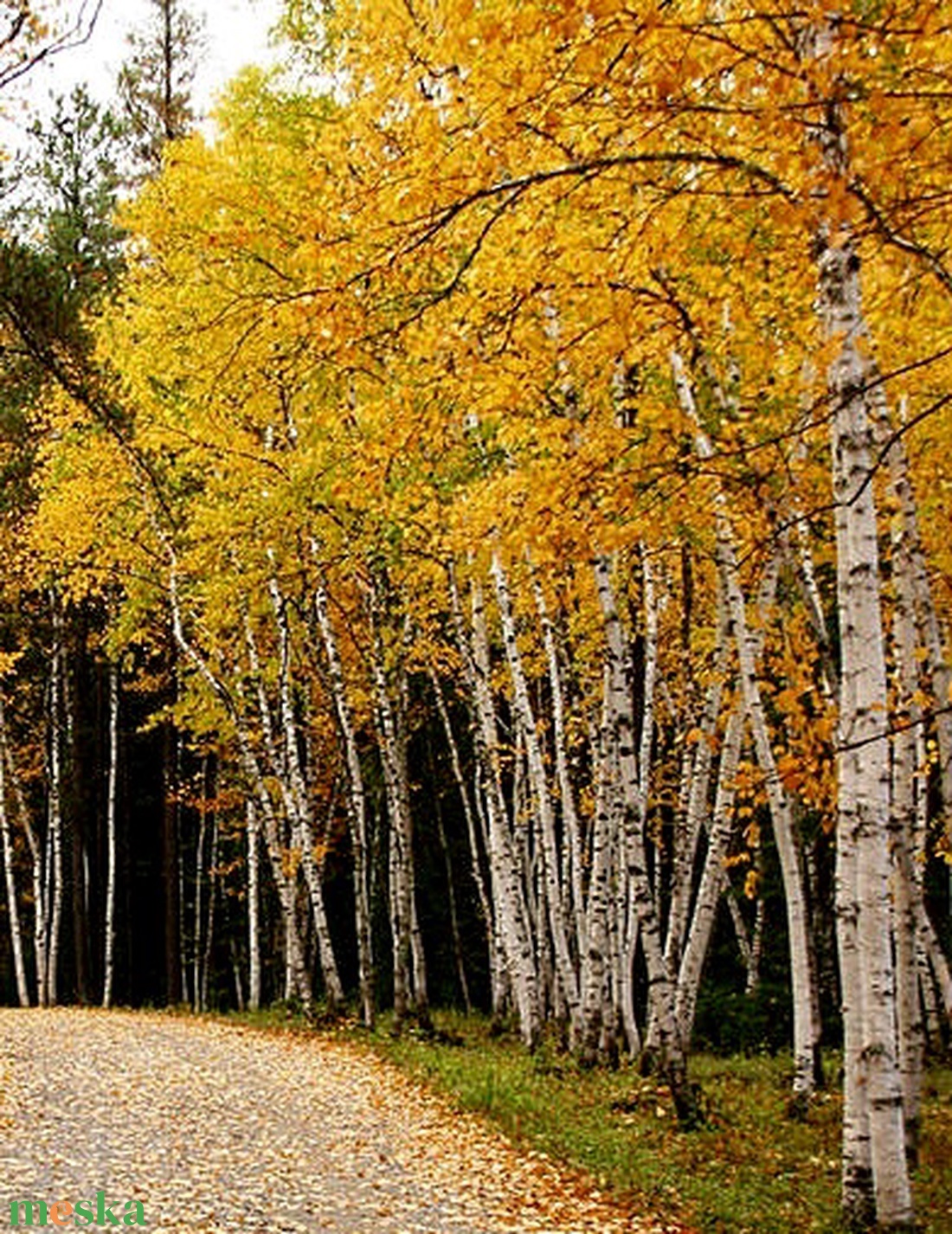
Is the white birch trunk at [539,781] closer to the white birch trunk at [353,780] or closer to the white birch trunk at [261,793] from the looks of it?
the white birch trunk at [353,780]

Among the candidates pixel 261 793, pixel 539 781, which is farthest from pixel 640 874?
pixel 261 793

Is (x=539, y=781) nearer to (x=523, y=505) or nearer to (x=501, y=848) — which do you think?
(x=501, y=848)

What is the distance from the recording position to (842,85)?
436cm

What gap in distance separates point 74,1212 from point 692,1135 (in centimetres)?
443

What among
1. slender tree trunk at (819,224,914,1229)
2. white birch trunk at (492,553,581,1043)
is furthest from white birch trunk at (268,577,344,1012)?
slender tree trunk at (819,224,914,1229)

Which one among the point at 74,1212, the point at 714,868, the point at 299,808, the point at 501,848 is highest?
the point at 299,808

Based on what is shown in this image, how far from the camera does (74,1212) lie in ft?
21.8

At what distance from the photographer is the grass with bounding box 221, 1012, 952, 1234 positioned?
7.29 m

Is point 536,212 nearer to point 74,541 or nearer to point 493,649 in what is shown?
point 74,541

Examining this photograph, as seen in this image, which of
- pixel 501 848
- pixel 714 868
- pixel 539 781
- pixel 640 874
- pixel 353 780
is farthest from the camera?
pixel 353 780

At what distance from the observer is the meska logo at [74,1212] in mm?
6465

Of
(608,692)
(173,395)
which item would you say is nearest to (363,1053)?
(608,692)

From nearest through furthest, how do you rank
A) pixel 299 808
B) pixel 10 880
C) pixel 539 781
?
pixel 539 781 < pixel 299 808 < pixel 10 880

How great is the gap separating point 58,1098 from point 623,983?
6.53 metres
